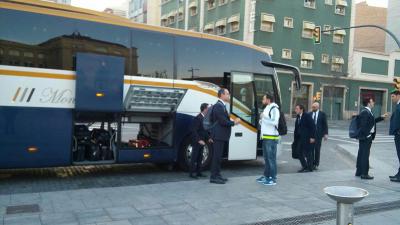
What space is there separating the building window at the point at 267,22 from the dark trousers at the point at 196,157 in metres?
34.6

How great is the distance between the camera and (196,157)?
978cm

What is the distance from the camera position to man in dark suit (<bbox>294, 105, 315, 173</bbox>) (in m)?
11.0

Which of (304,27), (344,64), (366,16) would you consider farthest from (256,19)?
(366,16)

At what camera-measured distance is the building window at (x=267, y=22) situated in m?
42.7

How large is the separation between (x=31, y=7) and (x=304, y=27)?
4055 centimetres

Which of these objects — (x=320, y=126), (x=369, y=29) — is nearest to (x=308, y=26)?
(x=369, y=29)

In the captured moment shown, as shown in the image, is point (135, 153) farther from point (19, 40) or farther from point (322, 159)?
point (322, 159)

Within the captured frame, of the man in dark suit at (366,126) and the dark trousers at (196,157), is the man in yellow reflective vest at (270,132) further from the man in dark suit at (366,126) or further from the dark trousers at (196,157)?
the man in dark suit at (366,126)

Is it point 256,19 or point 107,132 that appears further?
point 256,19

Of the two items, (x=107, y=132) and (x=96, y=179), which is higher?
(x=107, y=132)

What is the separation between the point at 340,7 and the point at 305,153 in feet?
136

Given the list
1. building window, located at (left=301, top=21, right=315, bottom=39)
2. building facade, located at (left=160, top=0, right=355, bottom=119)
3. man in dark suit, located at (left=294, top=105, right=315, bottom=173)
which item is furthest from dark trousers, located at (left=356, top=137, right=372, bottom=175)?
building window, located at (left=301, top=21, right=315, bottom=39)

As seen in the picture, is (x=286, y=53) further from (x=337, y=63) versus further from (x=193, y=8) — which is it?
(x=193, y=8)

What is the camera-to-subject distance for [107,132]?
9625mm
